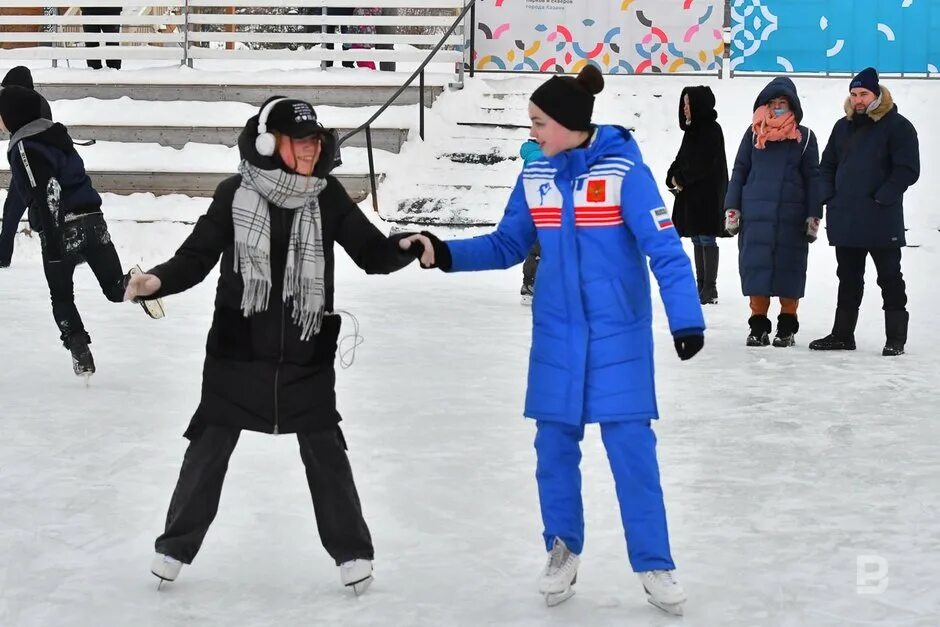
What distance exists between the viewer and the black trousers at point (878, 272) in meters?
7.74

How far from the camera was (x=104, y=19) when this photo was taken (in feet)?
53.8

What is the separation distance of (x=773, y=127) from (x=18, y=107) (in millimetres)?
3955

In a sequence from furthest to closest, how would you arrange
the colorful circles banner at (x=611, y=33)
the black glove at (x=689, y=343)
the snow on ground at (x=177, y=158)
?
the colorful circles banner at (x=611, y=33) → the snow on ground at (x=177, y=158) → the black glove at (x=689, y=343)

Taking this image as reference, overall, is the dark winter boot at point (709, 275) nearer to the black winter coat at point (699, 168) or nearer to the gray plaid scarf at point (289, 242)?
the black winter coat at point (699, 168)

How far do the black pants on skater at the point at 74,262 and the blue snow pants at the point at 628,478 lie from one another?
3605mm

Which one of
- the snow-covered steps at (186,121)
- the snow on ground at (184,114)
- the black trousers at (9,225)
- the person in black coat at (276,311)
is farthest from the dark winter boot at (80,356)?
the snow on ground at (184,114)

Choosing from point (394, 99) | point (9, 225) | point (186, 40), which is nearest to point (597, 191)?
point (9, 225)

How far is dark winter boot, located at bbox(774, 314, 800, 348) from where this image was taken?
26.1 ft

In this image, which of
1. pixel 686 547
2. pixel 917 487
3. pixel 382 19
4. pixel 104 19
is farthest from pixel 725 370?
pixel 104 19

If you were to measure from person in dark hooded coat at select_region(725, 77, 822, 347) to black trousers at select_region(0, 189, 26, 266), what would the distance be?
163 inches

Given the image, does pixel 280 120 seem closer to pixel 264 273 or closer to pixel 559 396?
pixel 264 273

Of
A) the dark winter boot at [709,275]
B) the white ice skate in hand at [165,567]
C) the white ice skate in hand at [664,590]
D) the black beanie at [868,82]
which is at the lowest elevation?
the dark winter boot at [709,275]

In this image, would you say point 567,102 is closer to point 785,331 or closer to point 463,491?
point 463,491

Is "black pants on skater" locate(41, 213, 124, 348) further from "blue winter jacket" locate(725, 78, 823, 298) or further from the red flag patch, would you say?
the red flag patch
